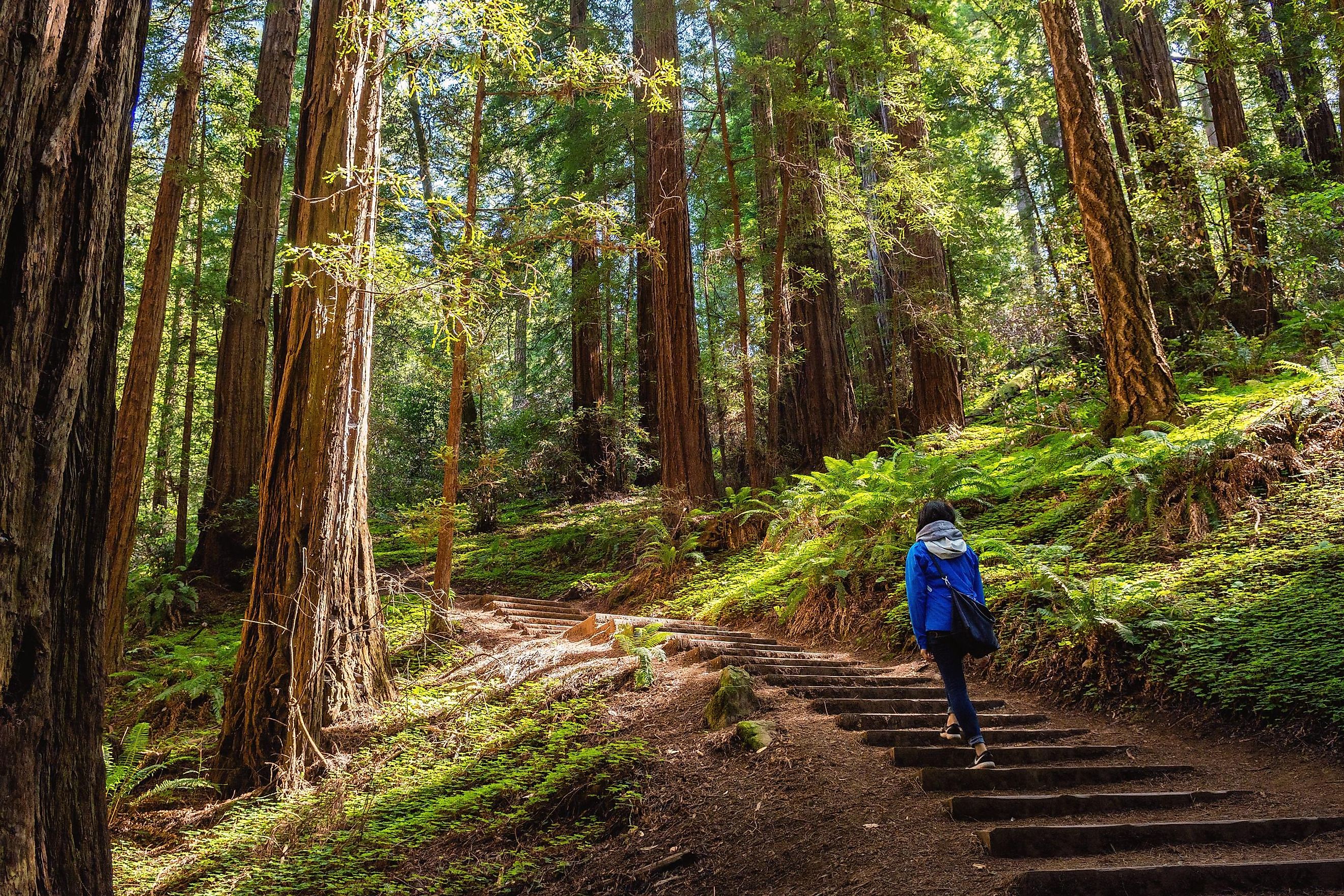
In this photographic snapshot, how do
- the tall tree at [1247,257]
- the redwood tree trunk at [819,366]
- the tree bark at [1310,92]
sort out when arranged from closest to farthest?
the tall tree at [1247,257] → the tree bark at [1310,92] → the redwood tree trunk at [819,366]

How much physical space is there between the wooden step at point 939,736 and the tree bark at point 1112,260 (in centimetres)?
432

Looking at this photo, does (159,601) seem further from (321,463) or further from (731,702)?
(731,702)

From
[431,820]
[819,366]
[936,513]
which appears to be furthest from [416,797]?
[819,366]

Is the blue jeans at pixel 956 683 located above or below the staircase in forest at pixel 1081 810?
above

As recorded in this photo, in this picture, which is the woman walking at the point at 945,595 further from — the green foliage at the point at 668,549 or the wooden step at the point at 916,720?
the green foliage at the point at 668,549

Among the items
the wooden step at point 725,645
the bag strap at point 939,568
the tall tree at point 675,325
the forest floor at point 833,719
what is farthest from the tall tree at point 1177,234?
the bag strap at point 939,568

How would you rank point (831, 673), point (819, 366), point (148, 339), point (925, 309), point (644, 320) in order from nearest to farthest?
point (831, 673) < point (148, 339) < point (925, 309) < point (819, 366) < point (644, 320)

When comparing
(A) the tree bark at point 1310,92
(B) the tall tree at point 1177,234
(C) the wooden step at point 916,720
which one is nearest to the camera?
(C) the wooden step at point 916,720

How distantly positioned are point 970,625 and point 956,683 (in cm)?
34

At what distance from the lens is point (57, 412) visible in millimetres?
2277

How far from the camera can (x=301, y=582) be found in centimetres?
534

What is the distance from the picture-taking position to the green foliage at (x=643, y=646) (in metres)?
5.88

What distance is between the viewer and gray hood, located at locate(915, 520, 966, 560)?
4.46 m

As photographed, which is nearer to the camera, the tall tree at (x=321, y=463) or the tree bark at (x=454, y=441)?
the tall tree at (x=321, y=463)
